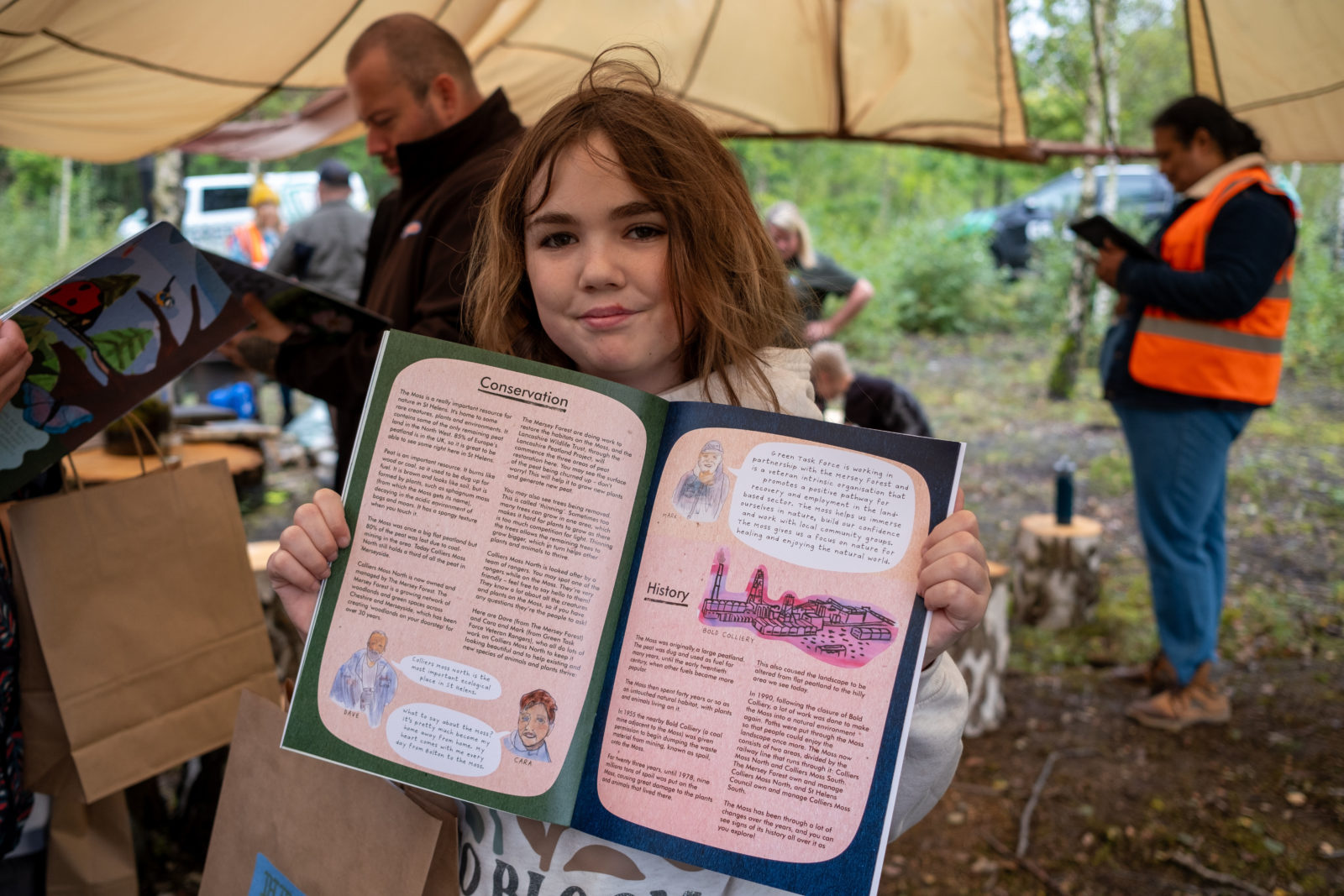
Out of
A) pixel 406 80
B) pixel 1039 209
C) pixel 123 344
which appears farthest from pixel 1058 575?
pixel 1039 209

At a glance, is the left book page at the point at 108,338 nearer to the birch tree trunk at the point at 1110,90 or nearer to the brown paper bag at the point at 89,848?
the brown paper bag at the point at 89,848

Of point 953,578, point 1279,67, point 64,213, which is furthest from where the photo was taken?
point 64,213

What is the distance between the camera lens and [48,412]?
1366 mm

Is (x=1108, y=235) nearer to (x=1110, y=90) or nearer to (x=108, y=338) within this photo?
(x=108, y=338)

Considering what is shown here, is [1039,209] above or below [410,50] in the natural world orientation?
above

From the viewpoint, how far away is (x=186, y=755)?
1.54m

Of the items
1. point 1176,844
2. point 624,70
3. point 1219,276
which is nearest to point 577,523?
point 624,70

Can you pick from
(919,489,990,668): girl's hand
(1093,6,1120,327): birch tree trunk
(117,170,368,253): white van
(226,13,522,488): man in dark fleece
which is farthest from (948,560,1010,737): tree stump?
(117,170,368,253): white van

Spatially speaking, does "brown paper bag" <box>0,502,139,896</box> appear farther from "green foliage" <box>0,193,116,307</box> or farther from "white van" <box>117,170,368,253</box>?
"white van" <box>117,170,368,253</box>

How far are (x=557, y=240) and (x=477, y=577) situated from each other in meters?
0.43

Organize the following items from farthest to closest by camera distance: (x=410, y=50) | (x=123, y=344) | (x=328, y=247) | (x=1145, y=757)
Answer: (x=328, y=247) < (x=1145, y=757) < (x=410, y=50) < (x=123, y=344)

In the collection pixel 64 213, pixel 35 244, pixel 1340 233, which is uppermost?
pixel 1340 233

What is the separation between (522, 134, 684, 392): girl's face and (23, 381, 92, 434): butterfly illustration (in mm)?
849

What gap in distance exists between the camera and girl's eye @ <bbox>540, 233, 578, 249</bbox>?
1051 millimetres
